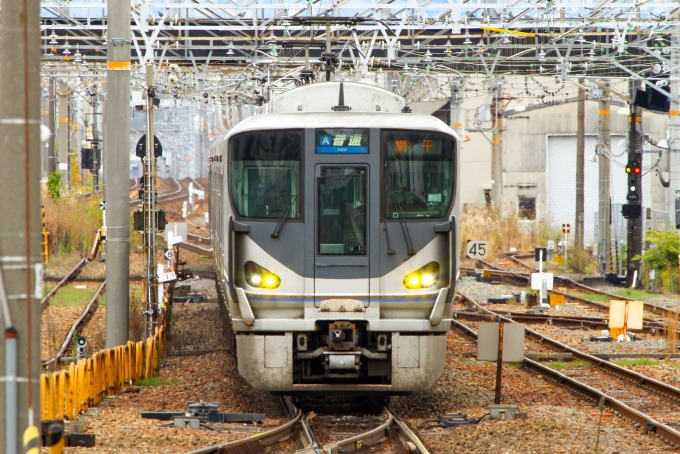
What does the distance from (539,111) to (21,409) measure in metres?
44.5

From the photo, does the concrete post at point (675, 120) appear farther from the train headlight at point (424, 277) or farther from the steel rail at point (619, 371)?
the train headlight at point (424, 277)

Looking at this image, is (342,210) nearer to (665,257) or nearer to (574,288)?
(665,257)

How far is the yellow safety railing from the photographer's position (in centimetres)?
861

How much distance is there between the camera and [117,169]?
40.2 ft

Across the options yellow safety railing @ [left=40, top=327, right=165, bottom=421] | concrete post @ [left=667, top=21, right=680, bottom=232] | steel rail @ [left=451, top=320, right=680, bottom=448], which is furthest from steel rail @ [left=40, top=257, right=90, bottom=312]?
concrete post @ [left=667, top=21, right=680, bottom=232]

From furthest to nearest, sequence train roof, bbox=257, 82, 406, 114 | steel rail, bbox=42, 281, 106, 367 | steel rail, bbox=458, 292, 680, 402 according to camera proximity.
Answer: steel rail, bbox=42, 281, 106, 367 → steel rail, bbox=458, 292, 680, 402 → train roof, bbox=257, 82, 406, 114

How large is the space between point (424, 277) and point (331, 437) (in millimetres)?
1725

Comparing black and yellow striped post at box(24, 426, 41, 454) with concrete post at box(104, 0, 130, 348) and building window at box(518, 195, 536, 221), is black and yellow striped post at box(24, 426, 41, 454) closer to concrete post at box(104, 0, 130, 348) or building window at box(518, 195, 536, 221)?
concrete post at box(104, 0, 130, 348)

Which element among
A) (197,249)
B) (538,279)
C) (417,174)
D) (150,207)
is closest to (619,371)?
(417,174)

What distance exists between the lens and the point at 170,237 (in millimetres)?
16203

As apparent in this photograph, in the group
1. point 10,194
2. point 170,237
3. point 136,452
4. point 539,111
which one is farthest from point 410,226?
point 539,111

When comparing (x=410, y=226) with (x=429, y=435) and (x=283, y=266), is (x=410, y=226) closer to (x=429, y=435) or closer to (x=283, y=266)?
A: (x=283, y=266)

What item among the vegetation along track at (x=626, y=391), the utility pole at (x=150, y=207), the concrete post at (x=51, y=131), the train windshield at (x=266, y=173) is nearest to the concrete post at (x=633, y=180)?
the vegetation along track at (x=626, y=391)

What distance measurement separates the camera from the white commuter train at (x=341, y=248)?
931 centimetres
